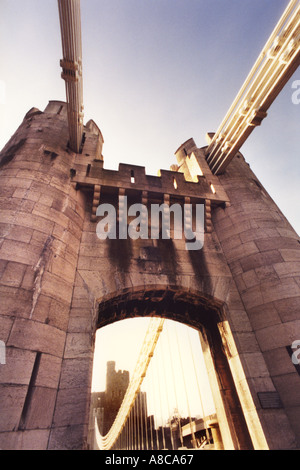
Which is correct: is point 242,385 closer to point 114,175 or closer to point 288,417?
point 288,417

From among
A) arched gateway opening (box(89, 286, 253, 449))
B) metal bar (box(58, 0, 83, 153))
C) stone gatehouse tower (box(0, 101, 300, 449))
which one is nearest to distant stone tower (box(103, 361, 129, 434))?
arched gateway opening (box(89, 286, 253, 449))

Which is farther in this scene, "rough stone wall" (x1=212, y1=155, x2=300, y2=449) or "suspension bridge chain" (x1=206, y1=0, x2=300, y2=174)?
"suspension bridge chain" (x1=206, y1=0, x2=300, y2=174)

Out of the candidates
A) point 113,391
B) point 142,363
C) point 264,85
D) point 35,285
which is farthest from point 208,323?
point 113,391

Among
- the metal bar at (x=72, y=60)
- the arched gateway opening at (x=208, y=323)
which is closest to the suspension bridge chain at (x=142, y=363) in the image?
the arched gateway opening at (x=208, y=323)

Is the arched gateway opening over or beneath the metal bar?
beneath

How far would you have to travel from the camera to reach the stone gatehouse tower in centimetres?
379

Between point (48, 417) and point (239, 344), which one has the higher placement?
point (239, 344)

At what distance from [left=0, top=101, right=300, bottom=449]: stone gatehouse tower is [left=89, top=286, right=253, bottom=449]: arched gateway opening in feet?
0.12

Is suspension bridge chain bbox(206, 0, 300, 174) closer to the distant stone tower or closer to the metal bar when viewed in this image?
the metal bar

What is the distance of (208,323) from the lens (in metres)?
7.02

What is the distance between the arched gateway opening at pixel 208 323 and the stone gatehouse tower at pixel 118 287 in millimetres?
37

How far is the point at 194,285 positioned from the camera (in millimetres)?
5941
